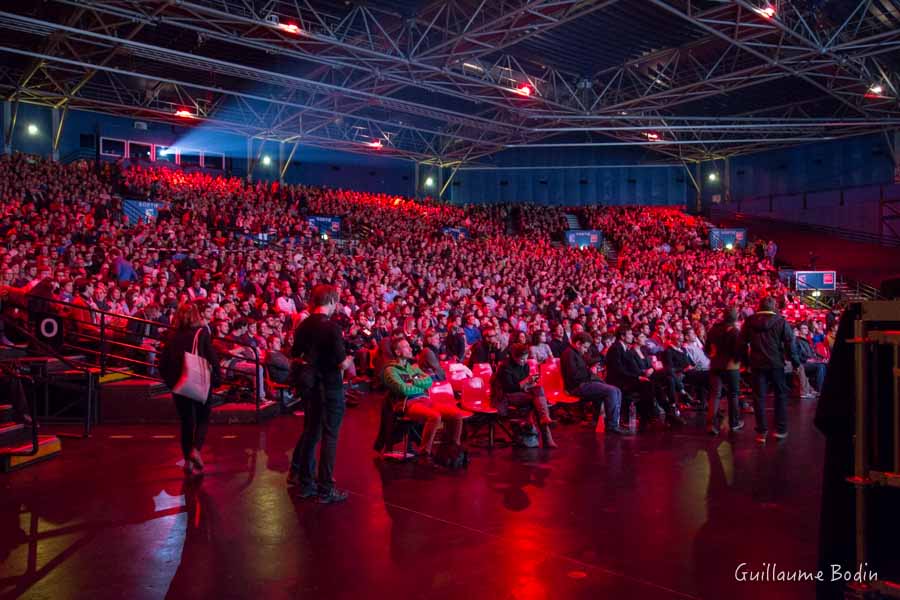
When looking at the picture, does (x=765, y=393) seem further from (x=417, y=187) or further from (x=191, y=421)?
(x=417, y=187)

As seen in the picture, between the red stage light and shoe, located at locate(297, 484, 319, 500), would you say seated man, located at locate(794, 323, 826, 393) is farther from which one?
the red stage light

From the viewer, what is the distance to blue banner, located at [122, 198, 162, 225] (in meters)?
20.1

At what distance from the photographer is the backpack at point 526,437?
24.2 ft

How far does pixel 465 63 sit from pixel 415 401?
15139 millimetres

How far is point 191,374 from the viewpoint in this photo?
5.61 metres

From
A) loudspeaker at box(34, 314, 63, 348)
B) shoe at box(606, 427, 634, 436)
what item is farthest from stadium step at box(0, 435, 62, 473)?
shoe at box(606, 427, 634, 436)

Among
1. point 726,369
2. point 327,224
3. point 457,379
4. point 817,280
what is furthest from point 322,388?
point 817,280

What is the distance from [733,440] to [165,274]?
34.1 feet

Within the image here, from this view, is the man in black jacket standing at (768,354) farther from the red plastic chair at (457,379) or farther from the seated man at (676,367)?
the red plastic chair at (457,379)

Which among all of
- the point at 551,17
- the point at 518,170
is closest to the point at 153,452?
the point at 551,17

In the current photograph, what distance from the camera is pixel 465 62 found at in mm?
19625

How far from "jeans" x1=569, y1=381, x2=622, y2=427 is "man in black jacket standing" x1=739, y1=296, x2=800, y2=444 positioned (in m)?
1.54

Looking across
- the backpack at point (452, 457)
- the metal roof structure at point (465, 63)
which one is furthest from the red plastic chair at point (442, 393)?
the metal roof structure at point (465, 63)

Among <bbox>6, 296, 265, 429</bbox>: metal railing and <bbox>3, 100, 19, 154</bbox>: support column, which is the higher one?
<bbox>3, 100, 19, 154</bbox>: support column
